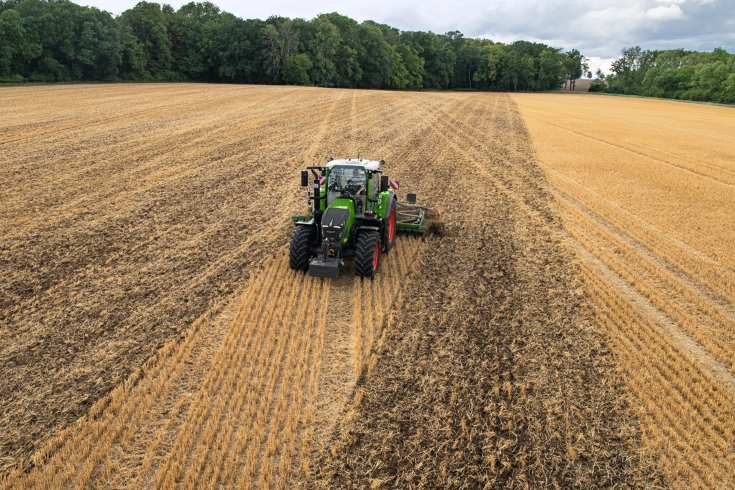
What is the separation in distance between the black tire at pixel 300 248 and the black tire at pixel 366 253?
3.20 feet

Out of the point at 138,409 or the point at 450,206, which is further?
the point at 450,206

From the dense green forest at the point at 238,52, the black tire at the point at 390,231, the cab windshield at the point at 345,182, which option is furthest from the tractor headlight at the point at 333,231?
the dense green forest at the point at 238,52

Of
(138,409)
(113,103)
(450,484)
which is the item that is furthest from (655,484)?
(113,103)

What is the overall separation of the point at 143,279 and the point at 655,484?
880 centimetres

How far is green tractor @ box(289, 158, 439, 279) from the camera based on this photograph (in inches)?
370

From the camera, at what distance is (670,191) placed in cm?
1794

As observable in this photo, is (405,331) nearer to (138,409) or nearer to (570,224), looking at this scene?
(138,409)

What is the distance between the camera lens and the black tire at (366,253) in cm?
956

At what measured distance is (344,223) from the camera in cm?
935

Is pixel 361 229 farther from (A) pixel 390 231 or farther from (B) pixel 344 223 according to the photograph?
(A) pixel 390 231

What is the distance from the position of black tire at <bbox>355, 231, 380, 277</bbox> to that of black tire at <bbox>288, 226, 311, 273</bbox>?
0.98 meters

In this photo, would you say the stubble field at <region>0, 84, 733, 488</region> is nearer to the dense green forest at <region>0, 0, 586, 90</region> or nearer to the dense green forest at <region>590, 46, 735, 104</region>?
the dense green forest at <region>0, 0, 586, 90</region>

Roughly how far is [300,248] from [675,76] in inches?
3508

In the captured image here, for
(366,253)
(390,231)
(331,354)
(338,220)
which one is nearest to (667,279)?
(390,231)
